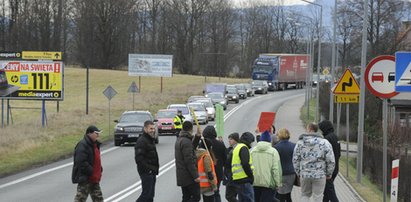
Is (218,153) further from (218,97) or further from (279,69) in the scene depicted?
(279,69)

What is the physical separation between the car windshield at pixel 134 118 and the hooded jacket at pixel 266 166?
820 inches

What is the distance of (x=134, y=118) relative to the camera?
32.3 m

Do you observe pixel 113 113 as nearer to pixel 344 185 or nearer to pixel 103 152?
pixel 103 152

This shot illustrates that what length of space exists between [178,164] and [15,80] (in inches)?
1214

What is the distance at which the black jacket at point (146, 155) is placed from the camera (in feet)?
37.7

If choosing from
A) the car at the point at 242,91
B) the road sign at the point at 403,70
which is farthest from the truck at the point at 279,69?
the road sign at the point at 403,70

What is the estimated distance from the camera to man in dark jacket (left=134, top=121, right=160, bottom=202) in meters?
11.5

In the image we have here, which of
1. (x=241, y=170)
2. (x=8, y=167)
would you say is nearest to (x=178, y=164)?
(x=241, y=170)

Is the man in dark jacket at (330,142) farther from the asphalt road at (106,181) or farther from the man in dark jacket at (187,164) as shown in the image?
the asphalt road at (106,181)

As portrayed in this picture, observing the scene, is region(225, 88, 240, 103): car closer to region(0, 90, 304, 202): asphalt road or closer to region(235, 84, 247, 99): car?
region(235, 84, 247, 99): car

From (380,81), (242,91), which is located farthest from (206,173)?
(242,91)

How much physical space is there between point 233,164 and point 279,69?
7613cm

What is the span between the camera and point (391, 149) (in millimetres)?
26812

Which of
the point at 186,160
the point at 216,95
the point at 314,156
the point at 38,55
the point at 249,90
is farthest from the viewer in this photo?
the point at 249,90
